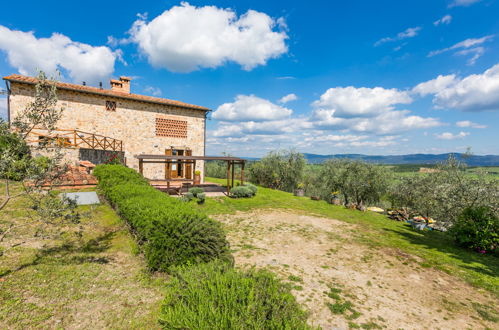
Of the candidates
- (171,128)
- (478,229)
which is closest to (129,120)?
(171,128)

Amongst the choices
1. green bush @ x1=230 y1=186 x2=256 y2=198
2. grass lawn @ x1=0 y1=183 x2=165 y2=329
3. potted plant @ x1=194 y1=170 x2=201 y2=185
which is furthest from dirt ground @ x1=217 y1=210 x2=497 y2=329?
potted plant @ x1=194 y1=170 x2=201 y2=185

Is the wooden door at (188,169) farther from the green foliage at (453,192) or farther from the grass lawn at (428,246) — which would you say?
the green foliage at (453,192)

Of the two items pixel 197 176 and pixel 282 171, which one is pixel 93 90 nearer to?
pixel 197 176

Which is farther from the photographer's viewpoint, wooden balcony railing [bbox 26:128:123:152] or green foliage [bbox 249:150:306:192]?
green foliage [bbox 249:150:306:192]

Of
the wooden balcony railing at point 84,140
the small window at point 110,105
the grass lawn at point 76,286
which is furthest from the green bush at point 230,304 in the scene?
the small window at point 110,105

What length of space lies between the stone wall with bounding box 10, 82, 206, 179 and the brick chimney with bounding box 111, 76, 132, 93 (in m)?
2.63

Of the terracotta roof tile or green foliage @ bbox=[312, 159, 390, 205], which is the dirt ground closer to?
green foliage @ bbox=[312, 159, 390, 205]

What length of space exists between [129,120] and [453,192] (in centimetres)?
2154

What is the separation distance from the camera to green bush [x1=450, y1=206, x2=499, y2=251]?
28.7 ft

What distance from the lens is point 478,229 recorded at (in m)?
9.05

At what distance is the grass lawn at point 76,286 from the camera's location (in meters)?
3.35

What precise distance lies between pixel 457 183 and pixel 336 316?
458 inches

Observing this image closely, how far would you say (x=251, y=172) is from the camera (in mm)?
31469

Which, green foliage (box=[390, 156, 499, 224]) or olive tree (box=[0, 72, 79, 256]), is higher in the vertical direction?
olive tree (box=[0, 72, 79, 256])
